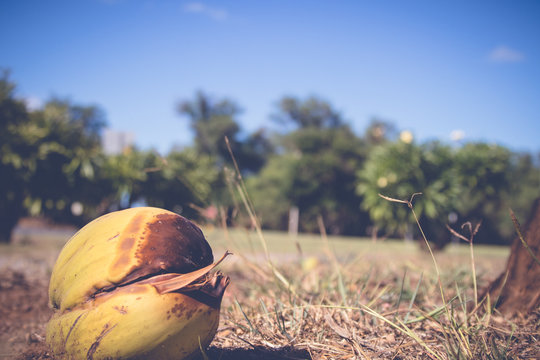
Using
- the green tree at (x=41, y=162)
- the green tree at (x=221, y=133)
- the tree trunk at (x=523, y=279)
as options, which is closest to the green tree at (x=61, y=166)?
the green tree at (x=41, y=162)

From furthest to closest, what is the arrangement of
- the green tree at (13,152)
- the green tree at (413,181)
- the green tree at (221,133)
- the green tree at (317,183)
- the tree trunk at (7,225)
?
the green tree at (221,133)
the green tree at (317,183)
the green tree at (413,181)
the tree trunk at (7,225)
the green tree at (13,152)

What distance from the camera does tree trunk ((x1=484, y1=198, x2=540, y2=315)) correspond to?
2.03 m

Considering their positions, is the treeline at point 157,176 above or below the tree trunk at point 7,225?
above

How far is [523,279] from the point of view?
2.07m

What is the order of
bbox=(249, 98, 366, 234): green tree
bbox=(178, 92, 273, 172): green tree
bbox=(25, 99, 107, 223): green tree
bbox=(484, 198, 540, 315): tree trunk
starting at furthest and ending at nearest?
1. bbox=(178, 92, 273, 172): green tree
2. bbox=(249, 98, 366, 234): green tree
3. bbox=(25, 99, 107, 223): green tree
4. bbox=(484, 198, 540, 315): tree trunk

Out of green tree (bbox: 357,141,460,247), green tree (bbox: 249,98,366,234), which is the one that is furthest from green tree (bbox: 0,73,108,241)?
green tree (bbox: 249,98,366,234)

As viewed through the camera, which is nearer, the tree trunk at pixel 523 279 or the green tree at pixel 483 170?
the tree trunk at pixel 523 279

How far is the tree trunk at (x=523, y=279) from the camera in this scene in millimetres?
2025

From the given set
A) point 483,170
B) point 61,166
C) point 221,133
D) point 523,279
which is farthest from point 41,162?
point 221,133

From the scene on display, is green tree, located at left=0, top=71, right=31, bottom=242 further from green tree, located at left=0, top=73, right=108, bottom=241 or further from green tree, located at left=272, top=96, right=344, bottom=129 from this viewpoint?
green tree, located at left=272, top=96, right=344, bottom=129

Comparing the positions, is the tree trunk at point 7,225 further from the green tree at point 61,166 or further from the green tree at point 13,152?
the green tree at point 61,166

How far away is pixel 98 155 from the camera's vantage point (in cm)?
794

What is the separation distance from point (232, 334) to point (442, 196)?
8159mm

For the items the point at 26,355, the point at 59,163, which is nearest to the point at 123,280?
the point at 26,355
